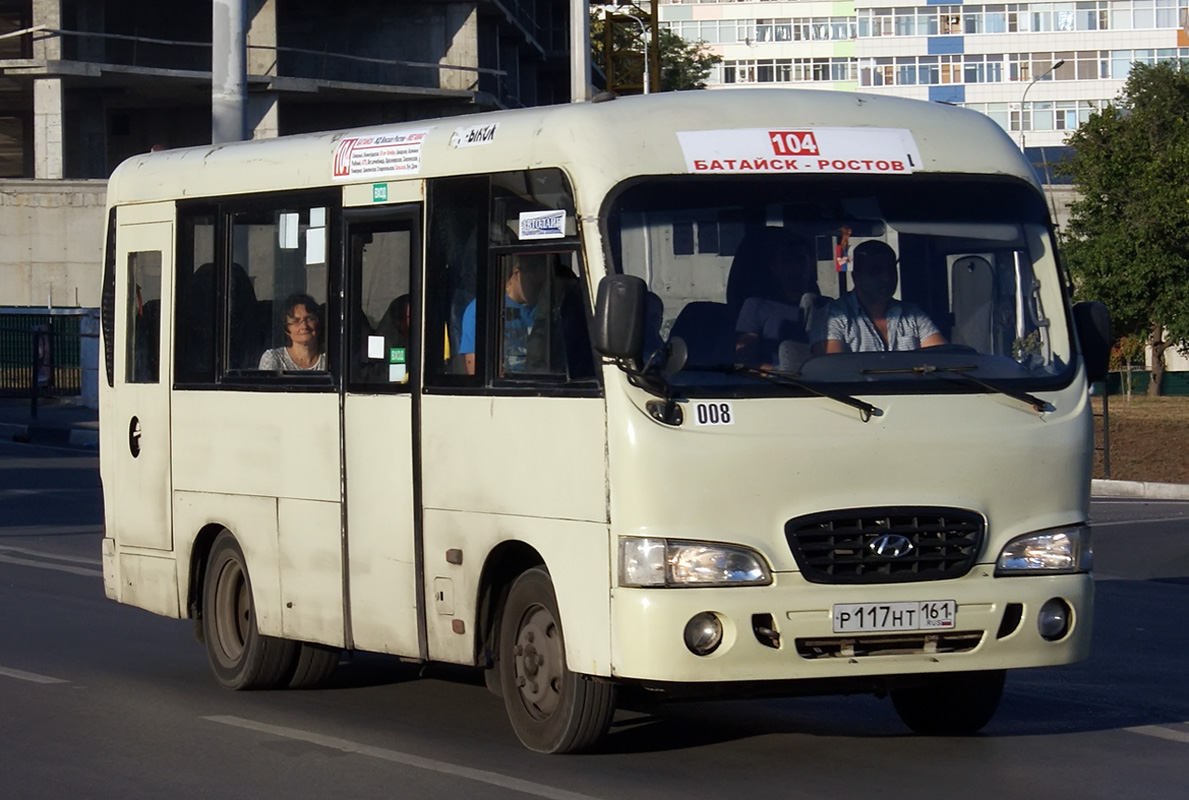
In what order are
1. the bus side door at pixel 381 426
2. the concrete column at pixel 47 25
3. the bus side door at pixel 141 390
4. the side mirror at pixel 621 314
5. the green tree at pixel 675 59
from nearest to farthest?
the side mirror at pixel 621 314 → the bus side door at pixel 381 426 → the bus side door at pixel 141 390 → the concrete column at pixel 47 25 → the green tree at pixel 675 59

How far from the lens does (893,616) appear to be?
280 inches

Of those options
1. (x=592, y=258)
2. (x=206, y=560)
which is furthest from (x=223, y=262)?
(x=592, y=258)

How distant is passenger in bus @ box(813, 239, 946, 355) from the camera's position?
7.35m

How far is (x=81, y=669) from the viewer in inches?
407

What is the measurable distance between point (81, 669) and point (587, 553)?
4166 millimetres

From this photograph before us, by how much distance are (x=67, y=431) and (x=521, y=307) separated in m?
26.0

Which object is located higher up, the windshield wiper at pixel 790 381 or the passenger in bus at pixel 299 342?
the passenger in bus at pixel 299 342

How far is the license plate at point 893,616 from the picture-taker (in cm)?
707

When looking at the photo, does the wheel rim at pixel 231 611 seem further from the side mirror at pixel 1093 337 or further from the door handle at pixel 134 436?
the side mirror at pixel 1093 337

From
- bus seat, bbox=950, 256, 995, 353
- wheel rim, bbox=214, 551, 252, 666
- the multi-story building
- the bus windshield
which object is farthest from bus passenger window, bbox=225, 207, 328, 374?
the multi-story building

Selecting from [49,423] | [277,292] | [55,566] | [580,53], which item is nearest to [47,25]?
[49,423]

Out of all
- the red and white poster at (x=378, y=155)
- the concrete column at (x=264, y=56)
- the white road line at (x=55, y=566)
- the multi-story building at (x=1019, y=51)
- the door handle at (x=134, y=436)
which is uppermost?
the multi-story building at (x=1019, y=51)

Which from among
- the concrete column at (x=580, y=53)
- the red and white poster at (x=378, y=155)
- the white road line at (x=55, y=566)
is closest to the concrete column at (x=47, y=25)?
the concrete column at (x=580, y=53)

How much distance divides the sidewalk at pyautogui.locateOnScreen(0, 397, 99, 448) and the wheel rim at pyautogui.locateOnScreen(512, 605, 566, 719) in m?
24.8
